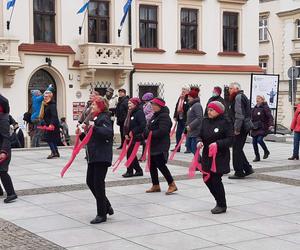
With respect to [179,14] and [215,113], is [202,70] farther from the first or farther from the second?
[215,113]

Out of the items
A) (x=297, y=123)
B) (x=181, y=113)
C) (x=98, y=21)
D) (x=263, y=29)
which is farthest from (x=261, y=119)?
(x=263, y=29)

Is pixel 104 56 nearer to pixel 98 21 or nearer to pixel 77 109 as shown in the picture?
pixel 98 21

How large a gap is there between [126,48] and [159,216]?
680 inches

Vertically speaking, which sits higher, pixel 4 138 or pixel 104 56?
pixel 104 56

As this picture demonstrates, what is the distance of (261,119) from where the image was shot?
48.8 ft

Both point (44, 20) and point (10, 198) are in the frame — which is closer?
point (10, 198)

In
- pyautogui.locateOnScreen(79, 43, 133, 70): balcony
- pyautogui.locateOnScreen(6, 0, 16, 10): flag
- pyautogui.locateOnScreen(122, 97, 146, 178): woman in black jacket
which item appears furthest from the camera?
pyautogui.locateOnScreen(79, 43, 133, 70): balcony

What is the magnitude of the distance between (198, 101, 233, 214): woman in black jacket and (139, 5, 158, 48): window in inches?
717

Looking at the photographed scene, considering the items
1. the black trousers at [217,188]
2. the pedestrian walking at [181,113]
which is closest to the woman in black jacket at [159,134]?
the black trousers at [217,188]

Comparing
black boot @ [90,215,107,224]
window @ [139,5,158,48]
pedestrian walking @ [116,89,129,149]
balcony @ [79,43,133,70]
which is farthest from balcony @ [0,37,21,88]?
black boot @ [90,215,107,224]

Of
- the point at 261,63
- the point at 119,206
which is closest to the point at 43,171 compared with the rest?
the point at 119,206

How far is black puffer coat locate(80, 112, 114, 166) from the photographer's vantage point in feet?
25.5

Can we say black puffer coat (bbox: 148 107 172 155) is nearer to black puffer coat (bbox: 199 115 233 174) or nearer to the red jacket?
black puffer coat (bbox: 199 115 233 174)

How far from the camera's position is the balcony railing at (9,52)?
21828mm
